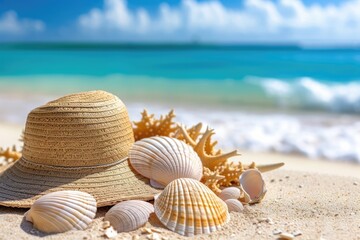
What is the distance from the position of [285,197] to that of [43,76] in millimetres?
16647

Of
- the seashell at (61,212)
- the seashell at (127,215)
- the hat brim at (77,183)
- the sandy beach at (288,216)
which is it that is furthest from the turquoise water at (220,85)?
the seashell at (61,212)

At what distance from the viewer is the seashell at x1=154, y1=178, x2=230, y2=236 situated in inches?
110

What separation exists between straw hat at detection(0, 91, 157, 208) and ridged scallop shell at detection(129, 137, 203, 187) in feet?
0.28

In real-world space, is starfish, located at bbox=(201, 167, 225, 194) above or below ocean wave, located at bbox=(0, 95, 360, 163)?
above

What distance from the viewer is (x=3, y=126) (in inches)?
312

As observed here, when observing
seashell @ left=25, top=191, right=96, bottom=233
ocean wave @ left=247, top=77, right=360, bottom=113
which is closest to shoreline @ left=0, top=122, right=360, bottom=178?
seashell @ left=25, top=191, right=96, bottom=233

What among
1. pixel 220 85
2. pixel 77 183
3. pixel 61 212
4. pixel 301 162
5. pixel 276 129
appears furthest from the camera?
pixel 220 85

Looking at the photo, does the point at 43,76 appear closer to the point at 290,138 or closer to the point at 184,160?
the point at 290,138

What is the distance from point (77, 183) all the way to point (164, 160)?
0.59m

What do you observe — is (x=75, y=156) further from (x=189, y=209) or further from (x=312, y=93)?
(x=312, y=93)

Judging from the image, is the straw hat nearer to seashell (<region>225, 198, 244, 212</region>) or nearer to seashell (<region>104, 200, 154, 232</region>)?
seashell (<region>104, 200, 154, 232</region>)

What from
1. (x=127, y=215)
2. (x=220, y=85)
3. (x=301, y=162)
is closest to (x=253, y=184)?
(x=127, y=215)

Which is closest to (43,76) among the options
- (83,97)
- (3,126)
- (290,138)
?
(3,126)

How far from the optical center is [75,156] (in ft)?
10.3
